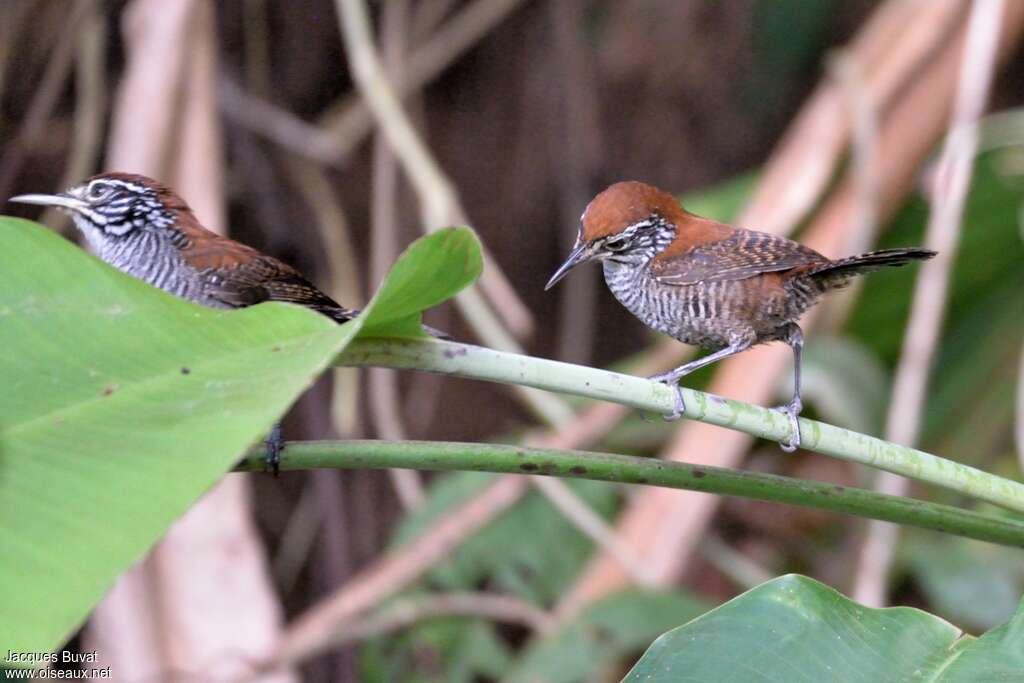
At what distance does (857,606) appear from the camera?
5.68ft

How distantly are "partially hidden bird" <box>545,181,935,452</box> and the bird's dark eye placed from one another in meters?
1.04

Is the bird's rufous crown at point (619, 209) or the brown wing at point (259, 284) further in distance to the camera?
the bird's rufous crown at point (619, 209)

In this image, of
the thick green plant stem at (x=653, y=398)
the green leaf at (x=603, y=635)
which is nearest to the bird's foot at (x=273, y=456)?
the thick green plant stem at (x=653, y=398)

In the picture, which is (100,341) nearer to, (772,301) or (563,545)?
(772,301)

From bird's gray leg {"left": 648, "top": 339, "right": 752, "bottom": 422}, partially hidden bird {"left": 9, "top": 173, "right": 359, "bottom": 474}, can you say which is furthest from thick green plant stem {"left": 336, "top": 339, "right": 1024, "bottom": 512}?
partially hidden bird {"left": 9, "top": 173, "right": 359, "bottom": 474}

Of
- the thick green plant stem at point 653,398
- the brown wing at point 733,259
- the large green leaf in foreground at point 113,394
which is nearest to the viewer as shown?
the large green leaf in foreground at point 113,394

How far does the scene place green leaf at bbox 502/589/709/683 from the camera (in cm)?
333

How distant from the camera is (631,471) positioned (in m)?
1.67

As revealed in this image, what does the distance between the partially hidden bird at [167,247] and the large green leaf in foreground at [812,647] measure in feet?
3.88

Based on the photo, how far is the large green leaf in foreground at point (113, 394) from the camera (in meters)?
1.17

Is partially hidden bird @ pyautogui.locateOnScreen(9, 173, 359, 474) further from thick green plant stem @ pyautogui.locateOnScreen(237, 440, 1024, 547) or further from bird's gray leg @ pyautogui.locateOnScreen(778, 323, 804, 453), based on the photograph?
bird's gray leg @ pyautogui.locateOnScreen(778, 323, 804, 453)

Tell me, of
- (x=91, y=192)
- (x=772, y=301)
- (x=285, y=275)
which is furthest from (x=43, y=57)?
(x=772, y=301)

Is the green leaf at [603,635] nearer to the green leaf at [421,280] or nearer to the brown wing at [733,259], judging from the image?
the brown wing at [733,259]

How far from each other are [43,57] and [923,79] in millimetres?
3307
